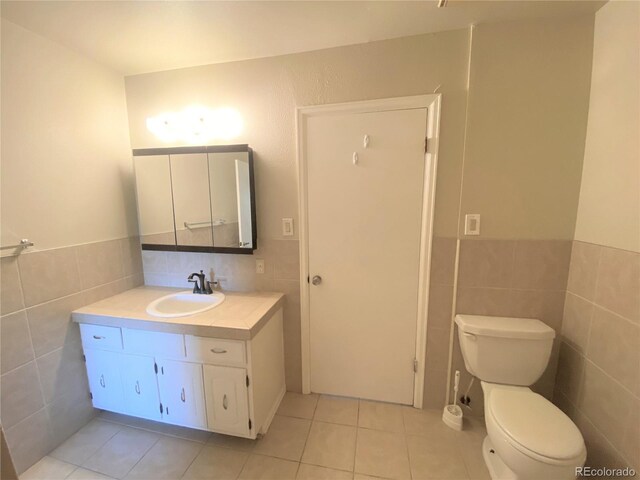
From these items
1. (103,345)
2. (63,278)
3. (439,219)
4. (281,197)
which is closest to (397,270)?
(439,219)

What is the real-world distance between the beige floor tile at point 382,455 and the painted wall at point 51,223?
1781mm

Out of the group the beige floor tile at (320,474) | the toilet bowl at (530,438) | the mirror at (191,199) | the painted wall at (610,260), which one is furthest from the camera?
the mirror at (191,199)

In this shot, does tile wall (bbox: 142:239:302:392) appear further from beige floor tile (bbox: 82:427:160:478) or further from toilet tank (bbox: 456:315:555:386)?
toilet tank (bbox: 456:315:555:386)

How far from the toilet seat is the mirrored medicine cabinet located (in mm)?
1637

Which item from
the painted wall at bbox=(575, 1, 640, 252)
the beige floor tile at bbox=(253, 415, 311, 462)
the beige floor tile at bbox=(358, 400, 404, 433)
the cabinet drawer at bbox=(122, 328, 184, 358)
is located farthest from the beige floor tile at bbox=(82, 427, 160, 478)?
the painted wall at bbox=(575, 1, 640, 252)

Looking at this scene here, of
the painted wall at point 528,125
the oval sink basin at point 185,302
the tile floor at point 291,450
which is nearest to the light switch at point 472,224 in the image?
the painted wall at point 528,125

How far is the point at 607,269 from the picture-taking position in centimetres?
130

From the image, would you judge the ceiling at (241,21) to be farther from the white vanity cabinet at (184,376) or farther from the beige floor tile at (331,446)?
the beige floor tile at (331,446)

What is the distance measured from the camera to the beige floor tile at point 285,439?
5.05ft

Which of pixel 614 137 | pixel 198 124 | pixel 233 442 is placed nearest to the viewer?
pixel 614 137

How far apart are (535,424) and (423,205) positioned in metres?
1.18

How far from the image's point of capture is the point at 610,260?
1287mm

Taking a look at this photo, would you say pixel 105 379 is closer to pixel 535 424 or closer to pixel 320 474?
pixel 320 474

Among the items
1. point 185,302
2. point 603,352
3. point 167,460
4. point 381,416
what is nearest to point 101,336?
point 185,302
